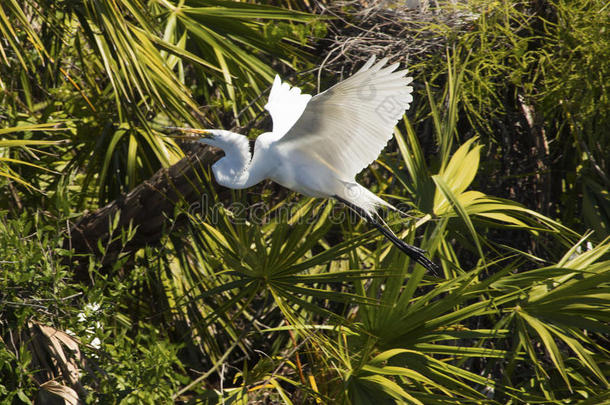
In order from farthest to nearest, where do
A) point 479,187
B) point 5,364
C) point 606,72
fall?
1. point 479,187
2. point 606,72
3. point 5,364

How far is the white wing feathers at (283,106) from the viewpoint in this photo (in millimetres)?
2252

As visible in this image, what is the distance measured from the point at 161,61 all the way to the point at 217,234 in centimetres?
78

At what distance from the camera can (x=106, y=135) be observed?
9.77ft

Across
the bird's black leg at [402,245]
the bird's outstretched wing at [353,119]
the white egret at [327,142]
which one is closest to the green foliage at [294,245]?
the bird's black leg at [402,245]

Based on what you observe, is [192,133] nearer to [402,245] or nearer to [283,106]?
[283,106]

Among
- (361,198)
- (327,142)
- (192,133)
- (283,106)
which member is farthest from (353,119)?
(192,133)

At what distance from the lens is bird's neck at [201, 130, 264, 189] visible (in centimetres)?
229

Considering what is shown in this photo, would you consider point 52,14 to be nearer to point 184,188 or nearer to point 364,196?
point 184,188

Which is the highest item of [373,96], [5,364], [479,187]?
[373,96]

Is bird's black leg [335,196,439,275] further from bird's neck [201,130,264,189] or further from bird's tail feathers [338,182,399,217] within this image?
bird's neck [201,130,264,189]

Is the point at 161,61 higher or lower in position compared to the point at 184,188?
higher

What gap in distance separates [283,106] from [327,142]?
0.67 feet

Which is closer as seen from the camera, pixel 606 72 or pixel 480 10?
pixel 606 72

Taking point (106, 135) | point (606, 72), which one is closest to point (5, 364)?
point (106, 135)
